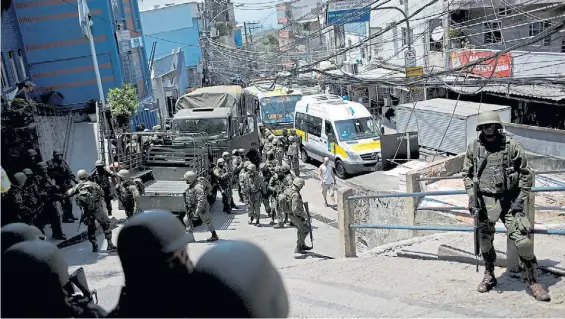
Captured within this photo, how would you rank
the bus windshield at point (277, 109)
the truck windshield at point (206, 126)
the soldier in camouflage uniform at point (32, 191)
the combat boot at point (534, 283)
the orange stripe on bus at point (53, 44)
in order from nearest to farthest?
the combat boot at point (534, 283)
the soldier in camouflage uniform at point (32, 191)
the truck windshield at point (206, 126)
the orange stripe on bus at point (53, 44)
the bus windshield at point (277, 109)

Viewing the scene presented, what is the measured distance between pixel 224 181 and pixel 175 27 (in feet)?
115

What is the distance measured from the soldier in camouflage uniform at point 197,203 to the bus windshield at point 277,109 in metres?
12.8

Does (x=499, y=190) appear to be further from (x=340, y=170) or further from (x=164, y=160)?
(x=340, y=170)

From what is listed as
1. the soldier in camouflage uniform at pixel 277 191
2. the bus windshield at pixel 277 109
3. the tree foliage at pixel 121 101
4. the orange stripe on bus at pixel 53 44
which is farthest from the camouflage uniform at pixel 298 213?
the orange stripe on bus at pixel 53 44

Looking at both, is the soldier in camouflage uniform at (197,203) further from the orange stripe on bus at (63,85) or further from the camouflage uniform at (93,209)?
the orange stripe on bus at (63,85)

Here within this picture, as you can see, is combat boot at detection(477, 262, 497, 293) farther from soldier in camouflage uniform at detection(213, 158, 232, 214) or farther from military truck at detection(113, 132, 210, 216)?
soldier in camouflage uniform at detection(213, 158, 232, 214)

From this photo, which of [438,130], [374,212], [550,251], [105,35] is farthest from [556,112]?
[105,35]

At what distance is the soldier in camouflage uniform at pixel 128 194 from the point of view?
34.8 feet

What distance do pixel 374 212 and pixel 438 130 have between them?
288 inches

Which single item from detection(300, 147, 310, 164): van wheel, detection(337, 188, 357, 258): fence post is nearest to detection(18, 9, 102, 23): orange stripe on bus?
detection(300, 147, 310, 164): van wheel

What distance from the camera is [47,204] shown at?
9.93 metres

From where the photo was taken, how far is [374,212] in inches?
416

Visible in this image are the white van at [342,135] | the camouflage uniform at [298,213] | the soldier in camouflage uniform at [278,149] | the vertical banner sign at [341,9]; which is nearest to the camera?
the camouflage uniform at [298,213]

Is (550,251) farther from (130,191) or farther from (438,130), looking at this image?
(438,130)
